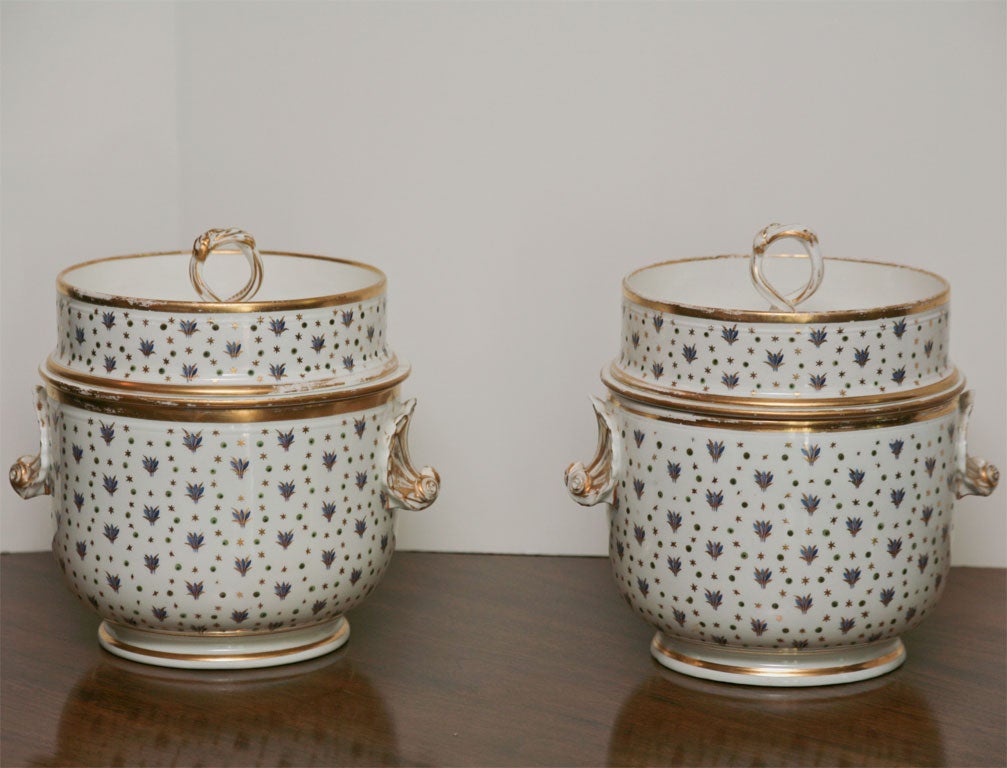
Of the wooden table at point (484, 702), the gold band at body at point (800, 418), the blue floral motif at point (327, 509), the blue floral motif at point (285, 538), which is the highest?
the gold band at body at point (800, 418)

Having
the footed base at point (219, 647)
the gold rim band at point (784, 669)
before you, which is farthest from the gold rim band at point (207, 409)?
the gold rim band at point (784, 669)

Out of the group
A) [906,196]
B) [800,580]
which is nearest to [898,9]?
[906,196]

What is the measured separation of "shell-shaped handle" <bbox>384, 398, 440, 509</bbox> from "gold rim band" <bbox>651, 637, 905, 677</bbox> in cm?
15

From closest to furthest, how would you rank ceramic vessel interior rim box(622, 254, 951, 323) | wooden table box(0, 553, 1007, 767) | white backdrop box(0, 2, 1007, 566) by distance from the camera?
wooden table box(0, 553, 1007, 767), ceramic vessel interior rim box(622, 254, 951, 323), white backdrop box(0, 2, 1007, 566)

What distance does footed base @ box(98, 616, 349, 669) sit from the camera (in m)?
0.80

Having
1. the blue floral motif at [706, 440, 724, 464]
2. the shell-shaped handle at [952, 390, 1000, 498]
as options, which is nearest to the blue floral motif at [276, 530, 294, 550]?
the blue floral motif at [706, 440, 724, 464]

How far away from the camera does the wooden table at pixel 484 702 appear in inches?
28.4

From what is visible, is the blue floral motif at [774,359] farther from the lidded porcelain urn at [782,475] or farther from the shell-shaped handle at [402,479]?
the shell-shaped handle at [402,479]

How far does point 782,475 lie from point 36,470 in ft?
1.26

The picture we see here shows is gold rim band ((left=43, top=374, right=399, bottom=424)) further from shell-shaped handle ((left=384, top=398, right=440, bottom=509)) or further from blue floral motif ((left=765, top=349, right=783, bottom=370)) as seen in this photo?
blue floral motif ((left=765, top=349, right=783, bottom=370))

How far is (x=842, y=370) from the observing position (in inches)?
28.8

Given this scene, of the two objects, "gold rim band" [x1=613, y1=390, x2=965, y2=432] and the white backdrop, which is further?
the white backdrop

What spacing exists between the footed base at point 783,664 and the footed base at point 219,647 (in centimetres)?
20

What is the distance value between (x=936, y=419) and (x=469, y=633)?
11.1 inches
